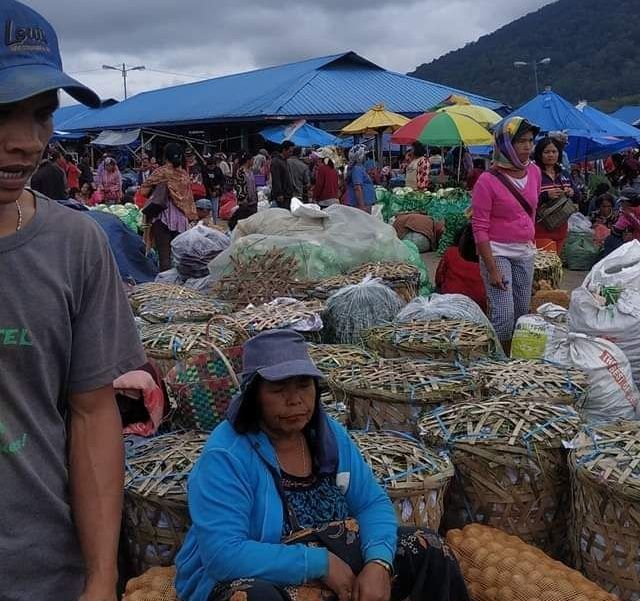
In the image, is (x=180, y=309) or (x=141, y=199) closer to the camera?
(x=180, y=309)

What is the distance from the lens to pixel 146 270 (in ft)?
23.6

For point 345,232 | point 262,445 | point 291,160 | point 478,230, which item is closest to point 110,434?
point 262,445

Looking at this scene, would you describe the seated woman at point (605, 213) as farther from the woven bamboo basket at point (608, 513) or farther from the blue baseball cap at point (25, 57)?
the blue baseball cap at point (25, 57)

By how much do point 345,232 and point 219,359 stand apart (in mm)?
3587

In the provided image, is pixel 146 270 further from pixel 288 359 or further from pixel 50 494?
pixel 50 494

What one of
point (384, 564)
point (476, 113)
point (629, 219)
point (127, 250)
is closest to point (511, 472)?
point (384, 564)

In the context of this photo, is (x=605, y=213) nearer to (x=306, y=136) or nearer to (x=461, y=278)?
(x=461, y=278)

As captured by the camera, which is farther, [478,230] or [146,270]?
[146,270]

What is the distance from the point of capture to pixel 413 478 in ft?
8.68

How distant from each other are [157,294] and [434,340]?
2235 millimetres

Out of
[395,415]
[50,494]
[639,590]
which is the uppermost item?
[50,494]

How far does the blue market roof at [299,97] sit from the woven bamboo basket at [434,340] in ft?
83.4

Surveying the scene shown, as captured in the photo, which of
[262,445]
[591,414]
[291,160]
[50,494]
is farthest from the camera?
[291,160]

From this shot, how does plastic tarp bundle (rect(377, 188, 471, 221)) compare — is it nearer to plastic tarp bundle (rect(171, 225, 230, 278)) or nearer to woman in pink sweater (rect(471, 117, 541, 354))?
plastic tarp bundle (rect(171, 225, 230, 278))
